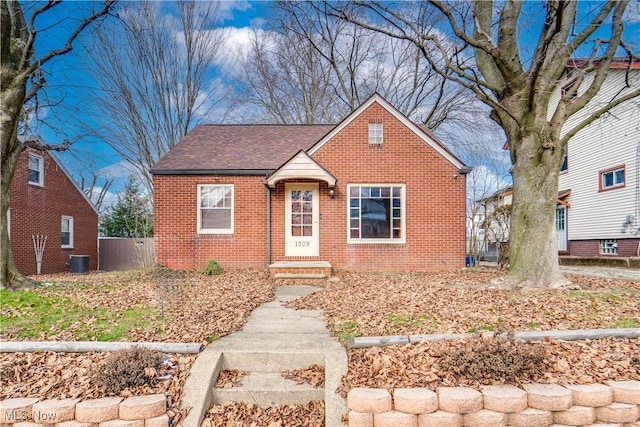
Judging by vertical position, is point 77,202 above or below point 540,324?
above

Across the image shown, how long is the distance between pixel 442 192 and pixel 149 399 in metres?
10.0

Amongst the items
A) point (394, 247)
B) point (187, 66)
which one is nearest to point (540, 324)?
point (394, 247)

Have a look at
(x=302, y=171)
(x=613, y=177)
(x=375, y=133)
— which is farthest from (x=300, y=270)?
(x=613, y=177)

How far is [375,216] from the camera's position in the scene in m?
11.3

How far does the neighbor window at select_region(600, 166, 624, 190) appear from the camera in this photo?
14.5m

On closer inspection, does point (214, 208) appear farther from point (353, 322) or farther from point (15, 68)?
point (353, 322)

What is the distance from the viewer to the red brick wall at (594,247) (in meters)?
13.8

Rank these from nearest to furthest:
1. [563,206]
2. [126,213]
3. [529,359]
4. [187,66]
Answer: [529,359]
[563,206]
[187,66]
[126,213]

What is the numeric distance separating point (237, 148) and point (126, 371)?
10171mm

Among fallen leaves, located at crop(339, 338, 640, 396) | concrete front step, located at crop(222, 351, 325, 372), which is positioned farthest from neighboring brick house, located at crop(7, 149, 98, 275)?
fallen leaves, located at crop(339, 338, 640, 396)

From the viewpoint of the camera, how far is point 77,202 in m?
19.0

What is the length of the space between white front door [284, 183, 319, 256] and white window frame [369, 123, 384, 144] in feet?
7.54

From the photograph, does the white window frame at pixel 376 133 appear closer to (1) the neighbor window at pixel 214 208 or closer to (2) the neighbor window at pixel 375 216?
(2) the neighbor window at pixel 375 216

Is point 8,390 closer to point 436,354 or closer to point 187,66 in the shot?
point 436,354
